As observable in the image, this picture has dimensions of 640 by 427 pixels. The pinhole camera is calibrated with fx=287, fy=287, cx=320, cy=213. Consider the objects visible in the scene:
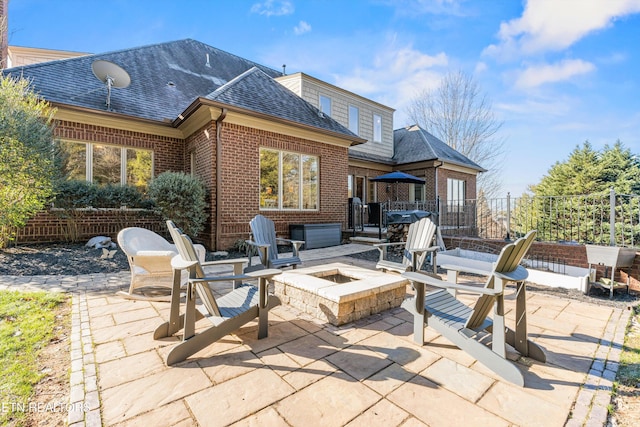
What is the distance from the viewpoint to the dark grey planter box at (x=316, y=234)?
26.0 ft

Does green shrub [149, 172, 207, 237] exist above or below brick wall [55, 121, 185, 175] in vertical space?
below

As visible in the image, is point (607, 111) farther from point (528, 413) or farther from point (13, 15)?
point (13, 15)

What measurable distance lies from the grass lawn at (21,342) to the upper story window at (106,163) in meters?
4.66

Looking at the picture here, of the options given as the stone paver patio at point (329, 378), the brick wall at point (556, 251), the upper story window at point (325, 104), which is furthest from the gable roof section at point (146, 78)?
the brick wall at point (556, 251)

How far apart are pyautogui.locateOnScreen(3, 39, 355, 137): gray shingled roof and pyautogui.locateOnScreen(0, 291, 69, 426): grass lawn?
17.1 ft

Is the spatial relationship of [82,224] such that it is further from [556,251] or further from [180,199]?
[556,251]

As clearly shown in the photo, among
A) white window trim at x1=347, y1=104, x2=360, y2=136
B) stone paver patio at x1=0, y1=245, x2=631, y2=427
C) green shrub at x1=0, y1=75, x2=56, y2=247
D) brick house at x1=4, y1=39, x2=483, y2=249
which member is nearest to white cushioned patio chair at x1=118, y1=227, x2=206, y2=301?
stone paver patio at x1=0, y1=245, x2=631, y2=427

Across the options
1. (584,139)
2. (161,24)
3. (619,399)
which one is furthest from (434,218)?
(161,24)

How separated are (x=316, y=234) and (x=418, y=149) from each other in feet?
28.8

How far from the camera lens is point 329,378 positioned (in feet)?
6.47

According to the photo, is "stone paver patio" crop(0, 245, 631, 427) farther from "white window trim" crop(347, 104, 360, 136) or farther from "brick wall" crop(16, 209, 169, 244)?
"white window trim" crop(347, 104, 360, 136)

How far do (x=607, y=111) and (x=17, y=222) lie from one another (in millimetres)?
22150

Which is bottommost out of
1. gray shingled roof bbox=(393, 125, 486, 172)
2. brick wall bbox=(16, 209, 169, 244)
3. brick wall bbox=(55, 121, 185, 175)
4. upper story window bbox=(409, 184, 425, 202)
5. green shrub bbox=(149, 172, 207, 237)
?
brick wall bbox=(16, 209, 169, 244)

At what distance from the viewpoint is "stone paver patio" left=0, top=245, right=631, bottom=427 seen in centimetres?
161
